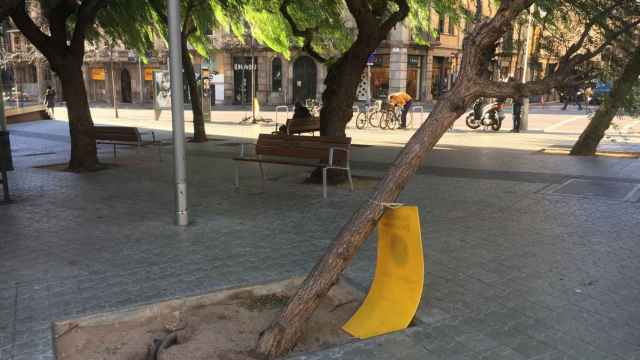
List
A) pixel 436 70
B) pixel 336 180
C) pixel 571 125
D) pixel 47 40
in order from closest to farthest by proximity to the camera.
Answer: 1. pixel 336 180
2. pixel 47 40
3. pixel 571 125
4. pixel 436 70

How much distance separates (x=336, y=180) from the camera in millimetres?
9570

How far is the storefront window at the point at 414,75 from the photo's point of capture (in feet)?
136

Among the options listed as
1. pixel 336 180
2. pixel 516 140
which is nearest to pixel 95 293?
pixel 336 180

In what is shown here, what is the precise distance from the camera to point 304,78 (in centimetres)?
4381

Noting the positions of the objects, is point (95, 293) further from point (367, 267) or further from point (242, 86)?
point (242, 86)

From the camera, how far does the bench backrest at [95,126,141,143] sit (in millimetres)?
11883

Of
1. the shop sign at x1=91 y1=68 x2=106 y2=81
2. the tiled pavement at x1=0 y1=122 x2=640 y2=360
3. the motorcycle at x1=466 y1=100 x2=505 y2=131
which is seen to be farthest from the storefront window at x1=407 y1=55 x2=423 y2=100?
the tiled pavement at x1=0 y1=122 x2=640 y2=360

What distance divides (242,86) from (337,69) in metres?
35.5

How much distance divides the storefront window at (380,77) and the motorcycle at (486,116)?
2031 centimetres

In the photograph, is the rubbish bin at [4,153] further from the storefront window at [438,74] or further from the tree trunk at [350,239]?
the storefront window at [438,74]

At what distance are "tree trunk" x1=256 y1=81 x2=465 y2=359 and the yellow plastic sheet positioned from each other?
9.5 inches

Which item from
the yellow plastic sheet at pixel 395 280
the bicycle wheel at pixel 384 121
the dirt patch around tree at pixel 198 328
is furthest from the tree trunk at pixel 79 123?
the bicycle wheel at pixel 384 121

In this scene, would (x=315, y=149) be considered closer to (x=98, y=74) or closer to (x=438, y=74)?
(x=438, y=74)

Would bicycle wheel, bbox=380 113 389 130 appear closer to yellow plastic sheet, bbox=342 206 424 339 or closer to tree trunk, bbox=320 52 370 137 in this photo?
tree trunk, bbox=320 52 370 137
